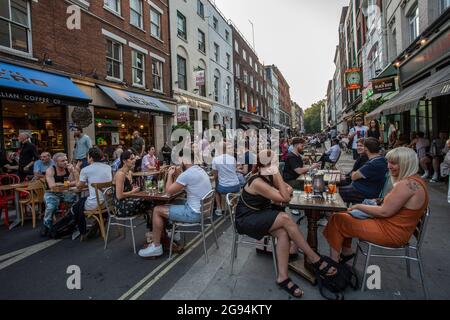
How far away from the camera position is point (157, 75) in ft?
54.6

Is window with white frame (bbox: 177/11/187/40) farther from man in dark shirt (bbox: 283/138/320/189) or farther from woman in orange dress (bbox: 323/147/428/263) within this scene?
woman in orange dress (bbox: 323/147/428/263)

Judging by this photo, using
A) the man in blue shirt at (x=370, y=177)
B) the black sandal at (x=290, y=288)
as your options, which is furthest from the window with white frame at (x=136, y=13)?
the black sandal at (x=290, y=288)

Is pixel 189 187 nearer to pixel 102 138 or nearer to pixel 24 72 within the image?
pixel 24 72

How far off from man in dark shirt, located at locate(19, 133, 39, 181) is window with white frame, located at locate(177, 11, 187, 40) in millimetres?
14162

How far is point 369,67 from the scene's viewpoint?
21094 millimetres

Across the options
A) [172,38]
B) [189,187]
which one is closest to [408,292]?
[189,187]

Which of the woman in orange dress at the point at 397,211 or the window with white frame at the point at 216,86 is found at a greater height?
the window with white frame at the point at 216,86

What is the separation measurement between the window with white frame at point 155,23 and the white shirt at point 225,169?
12925 mm

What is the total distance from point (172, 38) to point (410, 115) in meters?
14.3

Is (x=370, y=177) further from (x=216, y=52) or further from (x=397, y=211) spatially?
(x=216, y=52)

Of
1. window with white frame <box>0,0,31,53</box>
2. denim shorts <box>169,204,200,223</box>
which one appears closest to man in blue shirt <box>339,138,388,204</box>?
denim shorts <box>169,204,200,223</box>

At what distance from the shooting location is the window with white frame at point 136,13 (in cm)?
1445

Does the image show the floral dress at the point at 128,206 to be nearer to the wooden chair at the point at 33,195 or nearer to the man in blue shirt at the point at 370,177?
the wooden chair at the point at 33,195
